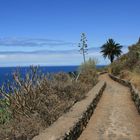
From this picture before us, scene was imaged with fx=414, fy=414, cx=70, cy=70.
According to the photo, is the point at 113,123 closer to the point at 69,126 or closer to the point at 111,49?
the point at 69,126

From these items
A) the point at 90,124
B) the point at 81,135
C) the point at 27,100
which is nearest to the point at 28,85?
the point at 27,100

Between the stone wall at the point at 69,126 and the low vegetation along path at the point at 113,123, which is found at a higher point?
the stone wall at the point at 69,126

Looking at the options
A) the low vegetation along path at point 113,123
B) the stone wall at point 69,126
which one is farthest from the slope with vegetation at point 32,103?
the low vegetation along path at point 113,123

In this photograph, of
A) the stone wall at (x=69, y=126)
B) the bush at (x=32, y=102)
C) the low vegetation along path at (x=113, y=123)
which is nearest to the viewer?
the stone wall at (x=69, y=126)

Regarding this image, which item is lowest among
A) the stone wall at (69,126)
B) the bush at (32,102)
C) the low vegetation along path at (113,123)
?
the low vegetation along path at (113,123)

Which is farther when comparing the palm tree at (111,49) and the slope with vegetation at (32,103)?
the palm tree at (111,49)

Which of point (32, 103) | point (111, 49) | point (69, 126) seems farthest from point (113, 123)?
point (111, 49)

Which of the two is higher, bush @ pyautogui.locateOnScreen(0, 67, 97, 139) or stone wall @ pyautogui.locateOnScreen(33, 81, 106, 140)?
bush @ pyautogui.locateOnScreen(0, 67, 97, 139)

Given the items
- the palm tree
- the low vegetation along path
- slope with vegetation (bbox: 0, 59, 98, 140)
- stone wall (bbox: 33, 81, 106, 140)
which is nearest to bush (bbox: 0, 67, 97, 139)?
slope with vegetation (bbox: 0, 59, 98, 140)

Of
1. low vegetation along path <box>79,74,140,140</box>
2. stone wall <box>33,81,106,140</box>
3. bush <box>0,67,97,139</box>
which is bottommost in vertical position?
low vegetation along path <box>79,74,140,140</box>

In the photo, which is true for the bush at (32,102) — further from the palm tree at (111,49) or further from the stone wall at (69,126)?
the palm tree at (111,49)

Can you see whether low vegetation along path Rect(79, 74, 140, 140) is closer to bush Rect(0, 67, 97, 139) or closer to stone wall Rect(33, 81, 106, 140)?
stone wall Rect(33, 81, 106, 140)

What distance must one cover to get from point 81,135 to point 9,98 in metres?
A: 5.30

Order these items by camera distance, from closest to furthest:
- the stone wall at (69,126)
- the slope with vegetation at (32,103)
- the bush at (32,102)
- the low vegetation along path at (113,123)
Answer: the stone wall at (69,126)
the slope with vegetation at (32,103)
the bush at (32,102)
the low vegetation along path at (113,123)
